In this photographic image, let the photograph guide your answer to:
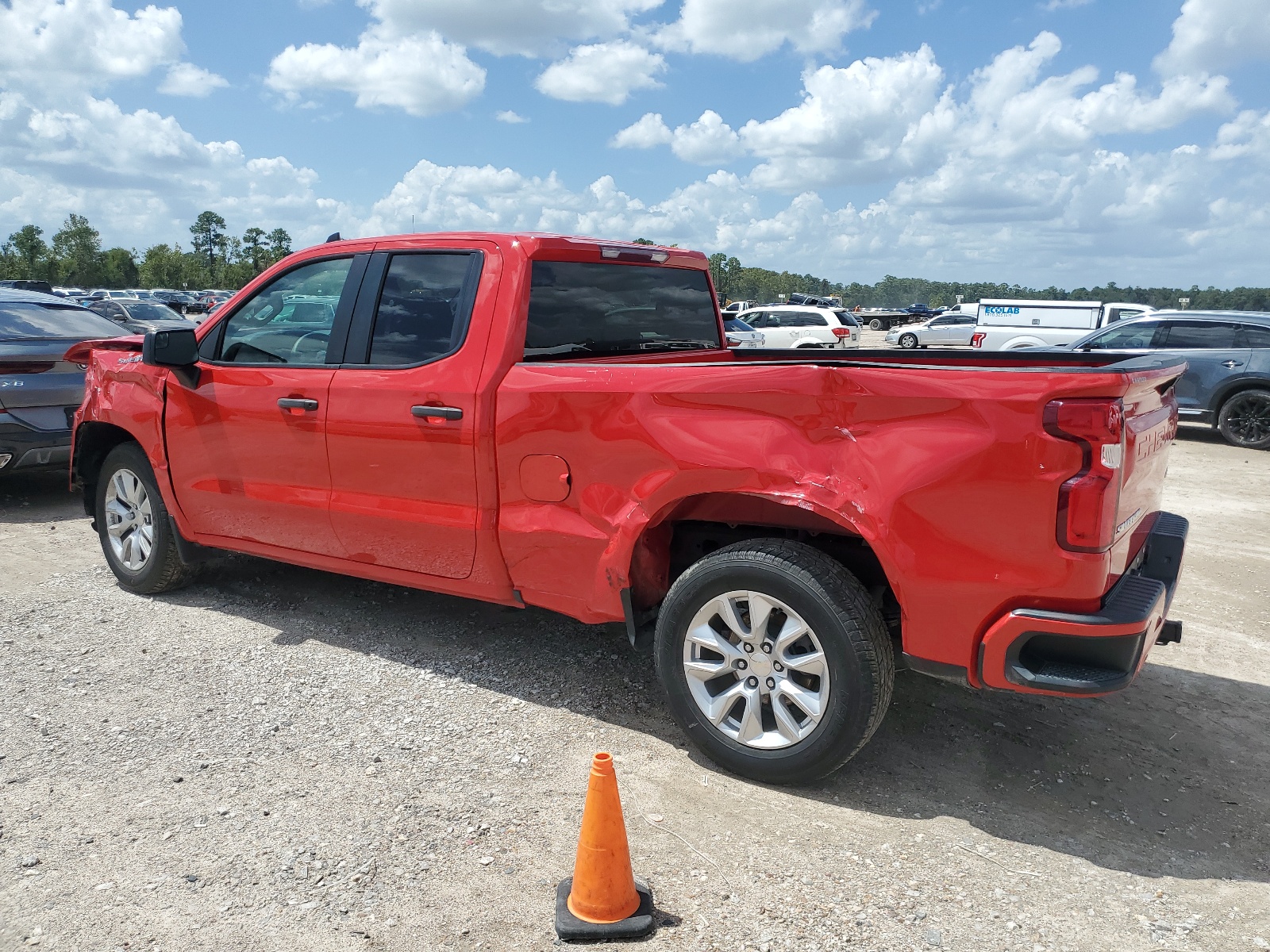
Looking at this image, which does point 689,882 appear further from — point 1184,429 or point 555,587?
point 1184,429

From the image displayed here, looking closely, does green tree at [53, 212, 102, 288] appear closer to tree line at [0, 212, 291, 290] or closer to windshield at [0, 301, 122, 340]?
tree line at [0, 212, 291, 290]

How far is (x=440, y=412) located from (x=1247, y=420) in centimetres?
1231

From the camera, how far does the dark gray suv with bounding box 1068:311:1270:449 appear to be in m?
12.5

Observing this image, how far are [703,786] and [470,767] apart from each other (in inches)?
34.2

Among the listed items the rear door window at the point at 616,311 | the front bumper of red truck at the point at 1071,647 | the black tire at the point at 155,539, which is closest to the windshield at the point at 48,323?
the black tire at the point at 155,539

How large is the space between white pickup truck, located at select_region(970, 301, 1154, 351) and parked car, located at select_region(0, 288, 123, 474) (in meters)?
21.3

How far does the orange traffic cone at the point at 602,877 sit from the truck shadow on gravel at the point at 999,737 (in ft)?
3.16

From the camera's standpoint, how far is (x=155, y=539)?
5.46m

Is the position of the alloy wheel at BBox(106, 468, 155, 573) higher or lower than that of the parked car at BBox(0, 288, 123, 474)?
lower

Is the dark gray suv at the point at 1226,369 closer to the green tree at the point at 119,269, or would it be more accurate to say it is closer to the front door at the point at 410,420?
the front door at the point at 410,420

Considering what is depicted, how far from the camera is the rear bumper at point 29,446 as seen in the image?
7.56 meters

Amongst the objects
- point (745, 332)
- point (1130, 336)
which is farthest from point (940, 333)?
point (1130, 336)

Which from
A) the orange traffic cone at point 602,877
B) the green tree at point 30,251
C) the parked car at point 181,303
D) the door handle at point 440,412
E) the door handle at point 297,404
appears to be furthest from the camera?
the green tree at point 30,251

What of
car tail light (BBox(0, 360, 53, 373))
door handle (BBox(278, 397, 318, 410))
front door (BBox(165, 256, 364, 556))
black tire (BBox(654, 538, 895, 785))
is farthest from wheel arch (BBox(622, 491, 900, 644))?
car tail light (BBox(0, 360, 53, 373))
